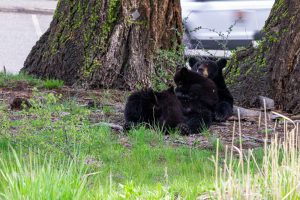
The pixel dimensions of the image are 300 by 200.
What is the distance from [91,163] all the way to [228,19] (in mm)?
9962

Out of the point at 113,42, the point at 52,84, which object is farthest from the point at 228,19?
the point at 52,84

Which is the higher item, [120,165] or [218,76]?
[218,76]

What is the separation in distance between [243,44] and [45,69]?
5.38m

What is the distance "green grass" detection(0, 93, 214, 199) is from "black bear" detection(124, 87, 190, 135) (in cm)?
31

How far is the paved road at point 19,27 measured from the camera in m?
19.1

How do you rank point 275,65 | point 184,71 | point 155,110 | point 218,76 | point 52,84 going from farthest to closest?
point 52,84
point 275,65
point 218,76
point 184,71
point 155,110

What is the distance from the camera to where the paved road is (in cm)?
1908

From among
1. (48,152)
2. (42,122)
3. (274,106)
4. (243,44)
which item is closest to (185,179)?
(48,152)

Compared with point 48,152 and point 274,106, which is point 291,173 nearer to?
point 48,152

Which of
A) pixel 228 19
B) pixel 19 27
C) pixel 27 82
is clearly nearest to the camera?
pixel 27 82

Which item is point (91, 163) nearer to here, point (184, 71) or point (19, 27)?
point (184, 71)

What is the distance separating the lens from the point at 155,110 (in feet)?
26.8

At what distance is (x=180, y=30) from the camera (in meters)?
11.2

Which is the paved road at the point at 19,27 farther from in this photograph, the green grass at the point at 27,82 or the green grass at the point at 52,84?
the green grass at the point at 52,84
